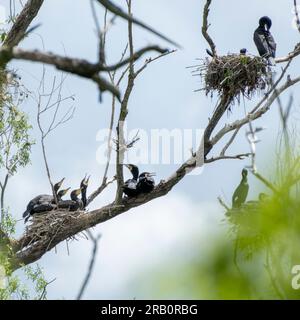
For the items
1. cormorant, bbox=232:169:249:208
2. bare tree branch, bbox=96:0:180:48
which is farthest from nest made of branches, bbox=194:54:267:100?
bare tree branch, bbox=96:0:180:48

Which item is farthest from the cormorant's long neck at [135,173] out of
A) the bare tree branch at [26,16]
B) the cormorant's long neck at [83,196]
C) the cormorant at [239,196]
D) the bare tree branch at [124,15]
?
the bare tree branch at [124,15]

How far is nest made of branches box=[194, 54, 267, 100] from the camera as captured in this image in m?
13.1

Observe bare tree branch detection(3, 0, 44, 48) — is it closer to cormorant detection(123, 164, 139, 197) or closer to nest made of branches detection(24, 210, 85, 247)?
cormorant detection(123, 164, 139, 197)

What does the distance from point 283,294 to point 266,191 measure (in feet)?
0.89

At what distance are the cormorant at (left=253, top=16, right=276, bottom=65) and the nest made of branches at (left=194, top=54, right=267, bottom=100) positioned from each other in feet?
1.14

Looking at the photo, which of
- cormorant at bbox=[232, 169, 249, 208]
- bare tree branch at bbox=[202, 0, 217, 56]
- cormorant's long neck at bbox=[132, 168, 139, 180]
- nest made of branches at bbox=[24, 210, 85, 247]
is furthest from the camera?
cormorant's long neck at bbox=[132, 168, 139, 180]

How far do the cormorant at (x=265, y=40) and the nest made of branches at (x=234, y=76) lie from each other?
349 mm

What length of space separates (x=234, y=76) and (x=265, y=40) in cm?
219

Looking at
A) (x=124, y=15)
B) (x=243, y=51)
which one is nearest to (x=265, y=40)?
(x=243, y=51)

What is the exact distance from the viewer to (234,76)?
13.1 metres

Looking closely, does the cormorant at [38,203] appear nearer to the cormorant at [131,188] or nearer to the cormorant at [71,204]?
the cormorant at [71,204]

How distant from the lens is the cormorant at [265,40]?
1399 cm
